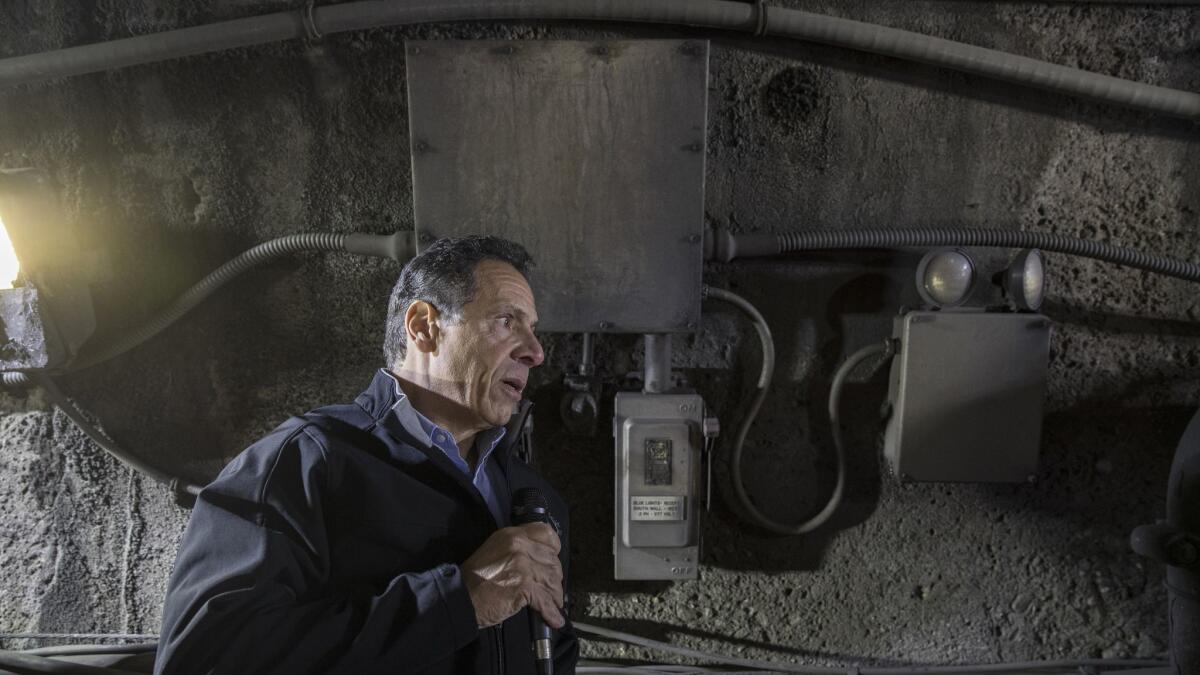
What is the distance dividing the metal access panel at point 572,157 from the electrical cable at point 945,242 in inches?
6.5

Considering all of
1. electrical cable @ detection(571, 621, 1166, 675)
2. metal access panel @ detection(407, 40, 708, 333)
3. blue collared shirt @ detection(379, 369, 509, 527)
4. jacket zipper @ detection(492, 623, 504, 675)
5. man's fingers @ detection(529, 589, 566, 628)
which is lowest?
electrical cable @ detection(571, 621, 1166, 675)

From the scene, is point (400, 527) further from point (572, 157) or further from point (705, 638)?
point (705, 638)

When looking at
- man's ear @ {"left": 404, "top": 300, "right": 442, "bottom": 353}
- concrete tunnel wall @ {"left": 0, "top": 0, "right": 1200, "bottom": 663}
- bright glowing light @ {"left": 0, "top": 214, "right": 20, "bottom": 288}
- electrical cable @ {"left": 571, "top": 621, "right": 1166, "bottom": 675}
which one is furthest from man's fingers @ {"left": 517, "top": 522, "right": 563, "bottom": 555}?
bright glowing light @ {"left": 0, "top": 214, "right": 20, "bottom": 288}

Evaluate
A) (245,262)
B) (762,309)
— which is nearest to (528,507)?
(762,309)

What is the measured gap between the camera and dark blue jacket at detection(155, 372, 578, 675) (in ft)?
2.49

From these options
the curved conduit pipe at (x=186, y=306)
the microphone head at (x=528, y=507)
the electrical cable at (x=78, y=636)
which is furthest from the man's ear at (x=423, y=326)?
the electrical cable at (x=78, y=636)

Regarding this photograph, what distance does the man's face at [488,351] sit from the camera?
1007 mm

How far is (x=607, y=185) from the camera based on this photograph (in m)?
1.45

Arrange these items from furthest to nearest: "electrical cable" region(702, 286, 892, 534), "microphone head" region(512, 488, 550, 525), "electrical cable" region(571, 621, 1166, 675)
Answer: "electrical cable" region(571, 621, 1166, 675) < "electrical cable" region(702, 286, 892, 534) < "microphone head" region(512, 488, 550, 525)

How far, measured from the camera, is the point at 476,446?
108 cm

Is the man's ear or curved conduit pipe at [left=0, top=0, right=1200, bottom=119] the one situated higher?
curved conduit pipe at [left=0, top=0, right=1200, bottom=119]

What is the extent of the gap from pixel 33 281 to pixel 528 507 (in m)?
1.41

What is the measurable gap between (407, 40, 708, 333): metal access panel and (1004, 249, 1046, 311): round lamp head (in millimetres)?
742

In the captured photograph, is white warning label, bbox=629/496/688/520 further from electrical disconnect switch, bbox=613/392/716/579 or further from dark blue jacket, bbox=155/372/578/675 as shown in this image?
dark blue jacket, bbox=155/372/578/675
